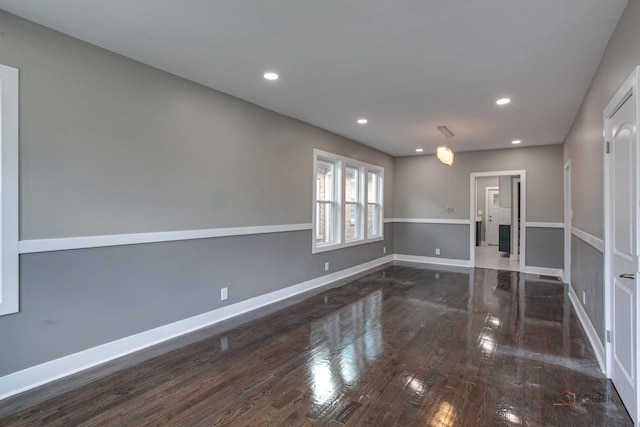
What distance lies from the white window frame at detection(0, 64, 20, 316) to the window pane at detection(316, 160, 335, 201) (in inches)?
147

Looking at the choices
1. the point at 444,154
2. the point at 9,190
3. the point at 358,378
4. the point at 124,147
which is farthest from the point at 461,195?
the point at 9,190

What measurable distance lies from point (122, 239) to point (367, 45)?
2586 millimetres

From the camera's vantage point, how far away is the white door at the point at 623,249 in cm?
191

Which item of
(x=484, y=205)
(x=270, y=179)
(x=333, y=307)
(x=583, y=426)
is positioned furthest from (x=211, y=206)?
(x=484, y=205)

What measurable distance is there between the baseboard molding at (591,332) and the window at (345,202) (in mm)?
3360

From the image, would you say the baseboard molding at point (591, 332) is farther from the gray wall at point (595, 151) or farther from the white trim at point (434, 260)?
the white trim at point (434, 260)

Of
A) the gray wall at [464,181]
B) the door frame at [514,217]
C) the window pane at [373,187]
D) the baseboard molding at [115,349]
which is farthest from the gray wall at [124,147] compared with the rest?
the door frame at [514,217]

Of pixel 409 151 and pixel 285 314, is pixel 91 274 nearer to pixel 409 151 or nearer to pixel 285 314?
pixel 285 314

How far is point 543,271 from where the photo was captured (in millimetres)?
6281

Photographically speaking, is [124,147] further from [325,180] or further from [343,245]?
[343,245]

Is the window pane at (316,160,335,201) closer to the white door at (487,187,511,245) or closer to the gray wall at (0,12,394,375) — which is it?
the gray wall at (0,12,394,375)

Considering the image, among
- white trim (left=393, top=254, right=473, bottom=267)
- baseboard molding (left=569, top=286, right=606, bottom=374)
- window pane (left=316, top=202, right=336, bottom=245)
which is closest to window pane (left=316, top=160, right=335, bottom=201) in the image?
window pane (left=316, top=202, right=336, bottom=245)

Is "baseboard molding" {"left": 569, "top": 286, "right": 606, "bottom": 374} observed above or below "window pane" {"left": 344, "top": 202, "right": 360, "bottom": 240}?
below

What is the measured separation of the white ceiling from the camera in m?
2.10
